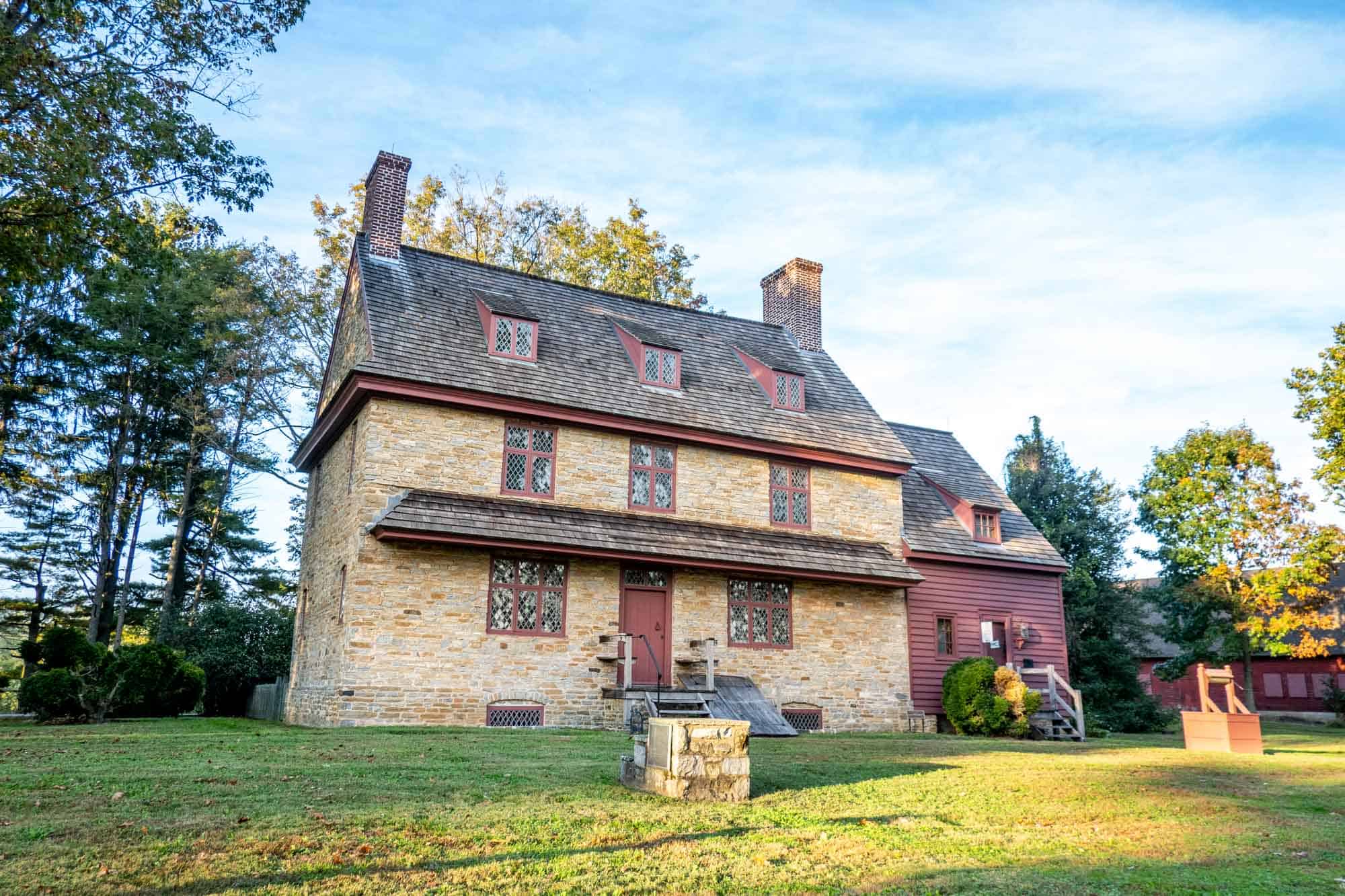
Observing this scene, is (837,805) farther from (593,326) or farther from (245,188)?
(593,326)

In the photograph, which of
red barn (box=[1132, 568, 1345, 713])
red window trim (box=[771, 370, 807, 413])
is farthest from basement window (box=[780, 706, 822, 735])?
red barn (box=[1132, 568, 1345, 713])

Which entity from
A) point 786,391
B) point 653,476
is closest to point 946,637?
point 786,391

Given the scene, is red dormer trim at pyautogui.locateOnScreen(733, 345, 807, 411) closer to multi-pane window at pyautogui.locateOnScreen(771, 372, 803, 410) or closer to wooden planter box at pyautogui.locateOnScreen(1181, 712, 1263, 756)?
multi-pane window at pyautogui.locateOnScreen(771, 372, 803, 410)

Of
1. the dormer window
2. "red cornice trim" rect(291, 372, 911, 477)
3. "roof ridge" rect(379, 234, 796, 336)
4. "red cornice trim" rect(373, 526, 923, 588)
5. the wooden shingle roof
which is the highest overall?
"roof ridge" rect(379, 234, 796, 336)

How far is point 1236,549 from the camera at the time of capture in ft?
90.8

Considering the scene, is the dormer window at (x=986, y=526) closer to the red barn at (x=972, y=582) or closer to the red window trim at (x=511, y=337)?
the red barn at (x=972, y=582)

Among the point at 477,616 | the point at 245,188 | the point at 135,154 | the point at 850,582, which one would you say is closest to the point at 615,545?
the point at 477,616

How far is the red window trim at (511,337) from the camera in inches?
698

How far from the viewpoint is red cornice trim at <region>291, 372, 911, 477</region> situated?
15883 millimetres

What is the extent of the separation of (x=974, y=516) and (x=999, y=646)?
319 centimetres

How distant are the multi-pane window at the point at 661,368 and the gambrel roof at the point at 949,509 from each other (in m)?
6.56

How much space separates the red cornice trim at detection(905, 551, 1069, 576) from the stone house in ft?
0.24

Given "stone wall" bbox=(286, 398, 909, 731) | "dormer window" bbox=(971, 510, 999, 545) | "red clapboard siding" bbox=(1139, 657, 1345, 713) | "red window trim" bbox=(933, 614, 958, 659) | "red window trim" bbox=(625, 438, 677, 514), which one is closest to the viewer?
"stone wall" bbox=(286, 398, 909, 731)

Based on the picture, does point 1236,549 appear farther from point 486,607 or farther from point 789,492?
point 486,607
